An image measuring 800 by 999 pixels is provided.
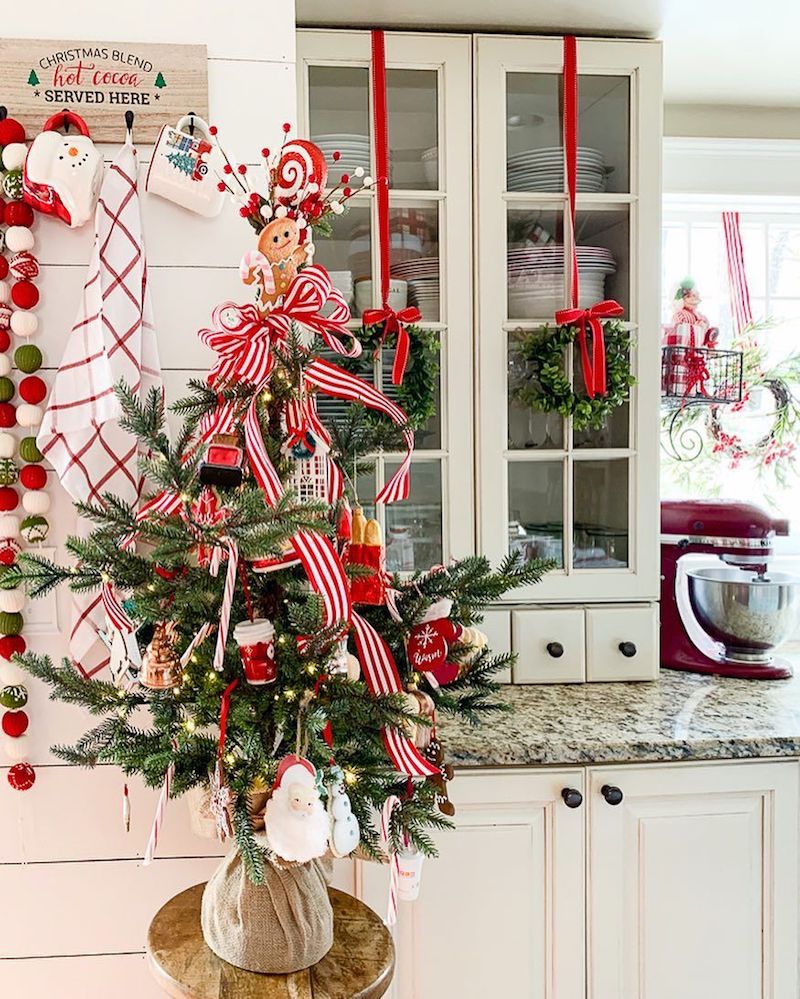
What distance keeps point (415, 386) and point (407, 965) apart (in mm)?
1116

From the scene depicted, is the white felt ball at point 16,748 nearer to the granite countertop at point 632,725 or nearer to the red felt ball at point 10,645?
the red felt ball at point 10,645

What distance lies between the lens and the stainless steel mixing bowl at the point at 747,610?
2.00 m

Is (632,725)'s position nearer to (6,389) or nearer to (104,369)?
(104,369)

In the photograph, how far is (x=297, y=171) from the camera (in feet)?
3.65

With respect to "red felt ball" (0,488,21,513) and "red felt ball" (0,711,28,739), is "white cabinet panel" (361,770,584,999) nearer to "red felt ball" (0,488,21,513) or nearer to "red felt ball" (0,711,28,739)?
"red felt ball" (0,711,28,739)

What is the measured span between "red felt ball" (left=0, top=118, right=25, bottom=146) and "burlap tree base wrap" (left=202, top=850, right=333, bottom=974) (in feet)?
3.66

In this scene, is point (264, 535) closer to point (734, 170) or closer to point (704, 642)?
point (704, 642)

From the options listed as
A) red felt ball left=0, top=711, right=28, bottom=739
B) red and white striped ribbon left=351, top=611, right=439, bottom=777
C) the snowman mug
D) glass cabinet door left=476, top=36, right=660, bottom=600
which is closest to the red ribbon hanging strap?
glass cabinet door left=476, top=36, right=660, bottom=600

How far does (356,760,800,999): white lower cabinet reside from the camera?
161cm

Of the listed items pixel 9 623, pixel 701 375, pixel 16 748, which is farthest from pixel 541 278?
pixel 16 748

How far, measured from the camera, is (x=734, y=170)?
7.82ft

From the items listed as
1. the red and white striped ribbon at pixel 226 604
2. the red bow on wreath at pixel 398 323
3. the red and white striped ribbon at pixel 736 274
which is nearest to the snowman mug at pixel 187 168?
the red bow on wreath at pixel 398 323

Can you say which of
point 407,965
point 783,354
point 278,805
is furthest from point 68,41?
point 783,354

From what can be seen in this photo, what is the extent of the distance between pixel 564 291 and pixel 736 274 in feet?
2.81
